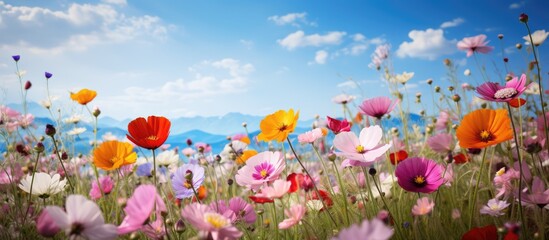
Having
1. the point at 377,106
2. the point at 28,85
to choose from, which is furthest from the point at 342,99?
the point at 28,85

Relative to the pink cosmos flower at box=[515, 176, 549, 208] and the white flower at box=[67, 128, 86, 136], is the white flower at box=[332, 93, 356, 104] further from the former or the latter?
the white flower at box=[67, 128, 86, 136]

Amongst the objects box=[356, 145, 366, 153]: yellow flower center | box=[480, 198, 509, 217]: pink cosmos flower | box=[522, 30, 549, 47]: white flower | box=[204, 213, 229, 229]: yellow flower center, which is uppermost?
box=[522, 30, 549, 47]: white flower

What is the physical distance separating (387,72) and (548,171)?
0.79m

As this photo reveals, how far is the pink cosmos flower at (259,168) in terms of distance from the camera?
834 mm

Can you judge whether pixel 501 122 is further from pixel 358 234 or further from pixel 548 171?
pixel 548 171

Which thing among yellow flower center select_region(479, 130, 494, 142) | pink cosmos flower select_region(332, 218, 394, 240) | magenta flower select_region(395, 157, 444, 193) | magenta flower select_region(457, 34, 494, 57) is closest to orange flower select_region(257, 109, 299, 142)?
magenta flower select_region(395, 157, 444, 193)

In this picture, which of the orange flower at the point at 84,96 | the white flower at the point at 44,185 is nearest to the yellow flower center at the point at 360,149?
the white flower at the point at 44,185

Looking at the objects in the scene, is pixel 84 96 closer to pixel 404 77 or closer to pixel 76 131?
pixel 76 131

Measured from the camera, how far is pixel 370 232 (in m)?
0.38

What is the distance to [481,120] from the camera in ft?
2.44

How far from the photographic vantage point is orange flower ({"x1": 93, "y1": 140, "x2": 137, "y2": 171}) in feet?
3.11

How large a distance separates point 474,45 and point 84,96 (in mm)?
1794

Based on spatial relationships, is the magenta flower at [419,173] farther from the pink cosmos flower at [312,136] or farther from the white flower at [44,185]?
the white flower at [44,185]

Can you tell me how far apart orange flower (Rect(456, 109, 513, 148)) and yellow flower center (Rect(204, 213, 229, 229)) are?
19.3 inches
